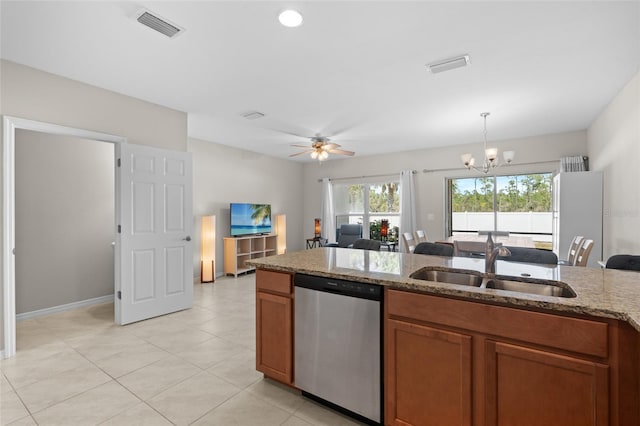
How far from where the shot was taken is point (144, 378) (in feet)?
7.55

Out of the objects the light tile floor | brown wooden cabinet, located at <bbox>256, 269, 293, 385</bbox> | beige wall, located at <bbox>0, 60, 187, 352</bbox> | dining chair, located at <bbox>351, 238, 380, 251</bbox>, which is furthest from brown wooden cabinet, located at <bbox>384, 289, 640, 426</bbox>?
beige wall, located at <bbox>0, 60, 187, 352</bbox>

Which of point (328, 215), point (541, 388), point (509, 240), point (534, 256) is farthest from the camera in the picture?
point (328, 215)

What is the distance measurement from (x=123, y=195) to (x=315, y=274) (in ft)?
8.67

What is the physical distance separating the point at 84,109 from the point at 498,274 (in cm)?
403

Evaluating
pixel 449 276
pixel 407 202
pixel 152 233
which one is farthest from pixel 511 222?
pixel 152 233

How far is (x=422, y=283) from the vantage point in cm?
158

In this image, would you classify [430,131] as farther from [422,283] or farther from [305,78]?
[422,283]

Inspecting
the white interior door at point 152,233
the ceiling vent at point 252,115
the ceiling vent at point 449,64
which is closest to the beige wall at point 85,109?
the white interior door at point 152,233

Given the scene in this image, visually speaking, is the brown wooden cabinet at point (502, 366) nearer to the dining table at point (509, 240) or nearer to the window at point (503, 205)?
the dining table at point (509, 240)

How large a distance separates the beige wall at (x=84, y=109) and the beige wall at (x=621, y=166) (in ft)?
16.7

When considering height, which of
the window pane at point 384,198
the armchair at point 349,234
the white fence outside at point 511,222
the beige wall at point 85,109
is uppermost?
the beige wall at point 85,109

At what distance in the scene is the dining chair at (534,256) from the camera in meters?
2.40

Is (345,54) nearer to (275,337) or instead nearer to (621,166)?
(275,337)

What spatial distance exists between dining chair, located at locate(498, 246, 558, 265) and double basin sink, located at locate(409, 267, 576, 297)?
37.0 inches
